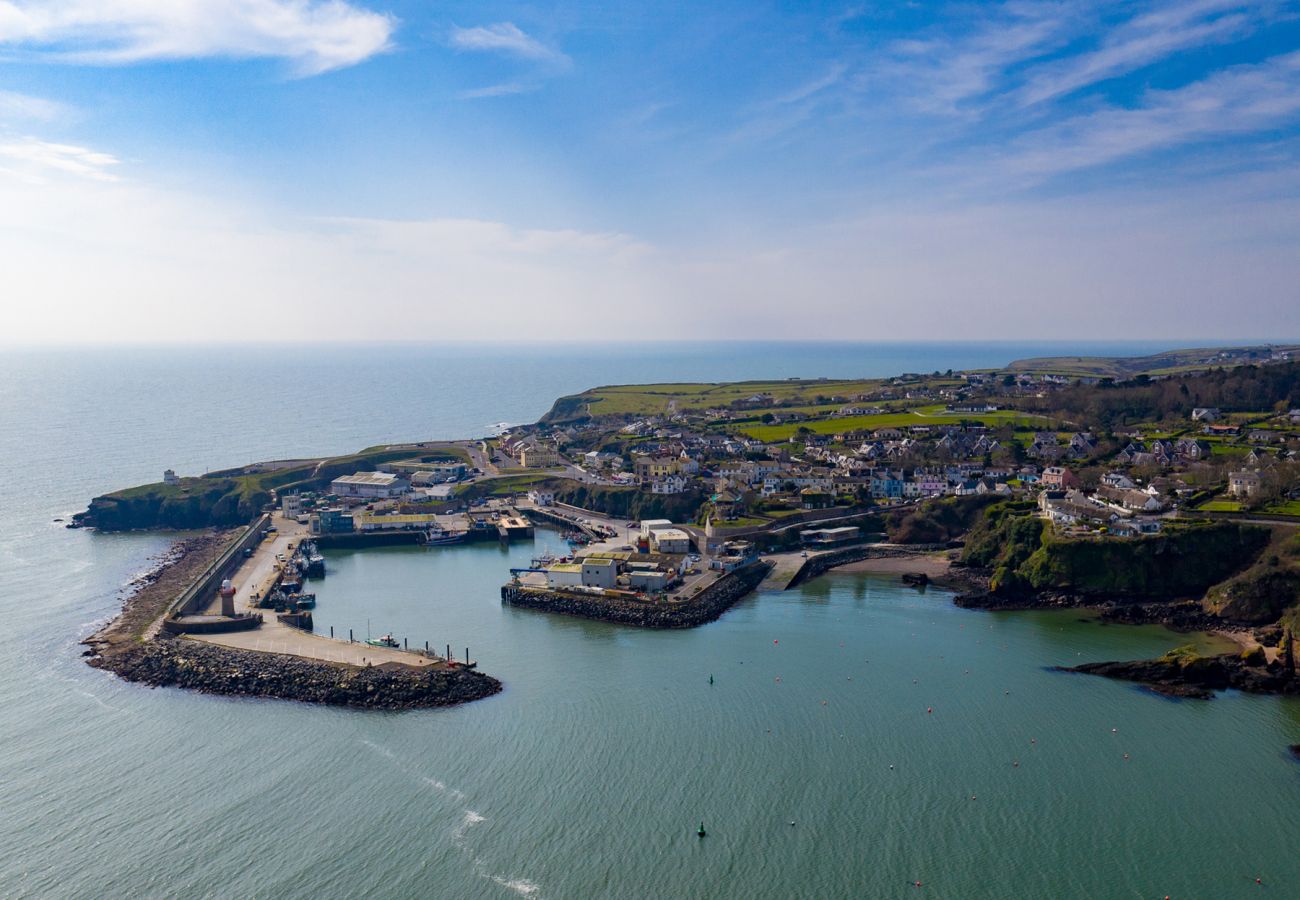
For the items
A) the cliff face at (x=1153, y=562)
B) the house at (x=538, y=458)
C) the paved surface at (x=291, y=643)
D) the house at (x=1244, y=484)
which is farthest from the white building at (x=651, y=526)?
the house at (x=1244, y=484)

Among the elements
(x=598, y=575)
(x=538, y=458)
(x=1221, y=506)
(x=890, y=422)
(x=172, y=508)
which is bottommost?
(x=598, y=575)

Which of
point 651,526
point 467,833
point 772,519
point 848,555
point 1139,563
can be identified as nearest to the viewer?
point 467,833

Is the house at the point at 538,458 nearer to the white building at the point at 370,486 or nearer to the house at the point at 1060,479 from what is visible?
the white building at the point at 370,486

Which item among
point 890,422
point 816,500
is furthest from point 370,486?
point 890,422

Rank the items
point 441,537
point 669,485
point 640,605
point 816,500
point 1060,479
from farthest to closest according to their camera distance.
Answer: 1. point 669,485
2. point 816,500
3. point 441,537
4. point 1060,479
5. point 640,605

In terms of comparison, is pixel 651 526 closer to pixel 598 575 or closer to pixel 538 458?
pixel 598 575

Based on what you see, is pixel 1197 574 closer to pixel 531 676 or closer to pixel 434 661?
pixel 531 676

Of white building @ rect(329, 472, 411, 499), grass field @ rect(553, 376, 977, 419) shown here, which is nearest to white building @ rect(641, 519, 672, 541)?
white building @ rect(329, 472, 411, 499)
